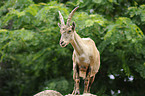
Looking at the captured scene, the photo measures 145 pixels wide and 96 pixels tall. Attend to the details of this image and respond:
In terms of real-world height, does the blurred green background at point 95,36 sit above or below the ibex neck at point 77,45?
below

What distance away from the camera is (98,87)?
7785mm

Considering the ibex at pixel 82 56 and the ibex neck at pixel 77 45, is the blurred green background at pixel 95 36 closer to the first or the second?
the ibex at pixel 82 56

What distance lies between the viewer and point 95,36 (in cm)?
737

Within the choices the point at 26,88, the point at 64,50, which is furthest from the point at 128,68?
the point at 26,88

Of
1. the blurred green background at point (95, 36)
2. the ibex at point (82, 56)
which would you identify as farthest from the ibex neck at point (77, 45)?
the blurred green background at point (95, 36)

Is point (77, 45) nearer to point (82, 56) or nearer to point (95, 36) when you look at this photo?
point (82, 56)

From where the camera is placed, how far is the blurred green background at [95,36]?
6.86 meters

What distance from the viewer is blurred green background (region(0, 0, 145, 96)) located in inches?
270

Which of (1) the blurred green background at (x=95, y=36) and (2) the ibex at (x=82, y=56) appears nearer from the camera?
(2) the ibex at (x=82, y=56)

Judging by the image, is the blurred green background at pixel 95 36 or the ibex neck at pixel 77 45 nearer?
the ibex neck at pixel 77 45

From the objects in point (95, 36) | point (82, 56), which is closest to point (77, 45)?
point (82, 56)

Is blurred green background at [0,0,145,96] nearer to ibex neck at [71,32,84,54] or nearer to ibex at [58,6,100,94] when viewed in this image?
ibex at [58,6,100,94]

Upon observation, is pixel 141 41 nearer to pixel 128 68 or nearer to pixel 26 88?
pixel 128 68

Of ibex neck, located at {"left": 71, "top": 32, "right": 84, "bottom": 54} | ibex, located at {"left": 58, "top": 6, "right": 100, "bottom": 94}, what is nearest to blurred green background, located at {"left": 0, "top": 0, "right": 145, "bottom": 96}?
ibex, located at {"left": 58, "top": 6, "right": 100, "bottom": 94}
